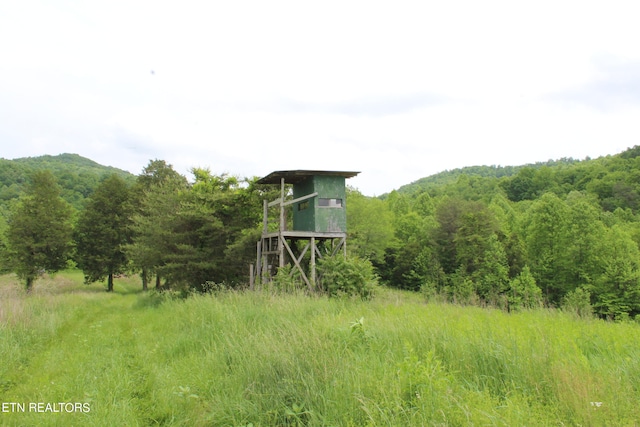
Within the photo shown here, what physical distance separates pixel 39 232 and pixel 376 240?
103 feet

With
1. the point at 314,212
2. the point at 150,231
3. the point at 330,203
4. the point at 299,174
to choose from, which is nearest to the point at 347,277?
the point at 314,212

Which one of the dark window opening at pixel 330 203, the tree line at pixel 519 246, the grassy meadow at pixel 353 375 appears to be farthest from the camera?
the tree line at pixel 519 246

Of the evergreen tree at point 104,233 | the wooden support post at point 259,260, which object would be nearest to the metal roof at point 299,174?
the wooden support post at point 259,260

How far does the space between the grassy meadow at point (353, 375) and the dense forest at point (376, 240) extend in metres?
2.99

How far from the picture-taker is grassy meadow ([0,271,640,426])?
4.25 m

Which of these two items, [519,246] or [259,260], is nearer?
[259,260]

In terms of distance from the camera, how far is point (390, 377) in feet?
15.9

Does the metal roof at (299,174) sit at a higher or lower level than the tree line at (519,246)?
higher

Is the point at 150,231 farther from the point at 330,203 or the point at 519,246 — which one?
the point at 519,246

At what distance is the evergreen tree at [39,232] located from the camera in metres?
30.5

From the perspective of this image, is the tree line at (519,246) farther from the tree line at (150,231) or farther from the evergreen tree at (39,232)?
the evergreen tree at (39,232)

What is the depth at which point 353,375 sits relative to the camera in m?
4.96

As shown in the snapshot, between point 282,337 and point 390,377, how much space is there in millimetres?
2261

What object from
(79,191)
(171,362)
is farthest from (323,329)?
(79,191)
